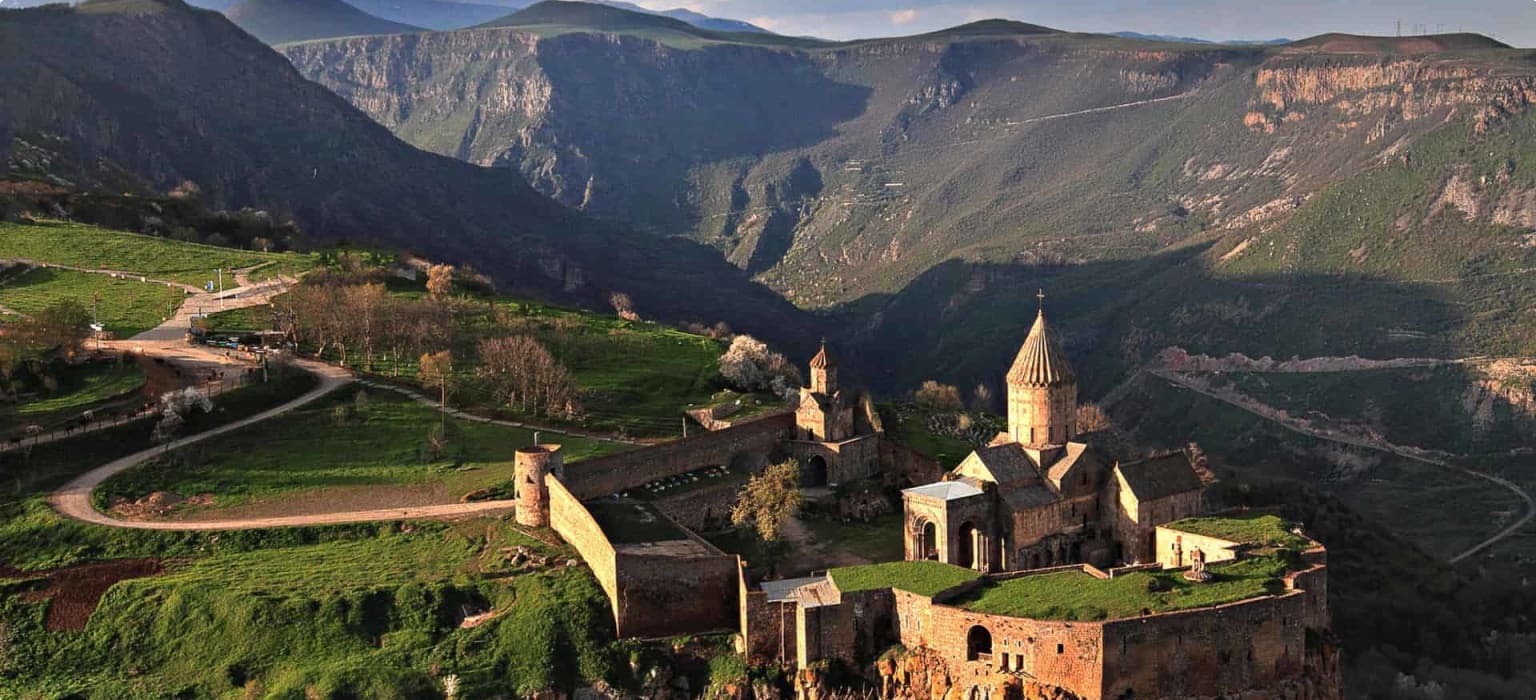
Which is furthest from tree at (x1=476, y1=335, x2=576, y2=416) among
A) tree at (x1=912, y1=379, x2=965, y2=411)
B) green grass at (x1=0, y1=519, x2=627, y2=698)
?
tree at (x1=912, y1=379, x2=965, y2=411)

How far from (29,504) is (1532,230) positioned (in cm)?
17388

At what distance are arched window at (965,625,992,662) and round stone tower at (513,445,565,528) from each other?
20.3 meters

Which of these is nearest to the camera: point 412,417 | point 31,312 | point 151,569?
point 151,569

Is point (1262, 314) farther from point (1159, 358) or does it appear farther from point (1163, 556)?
point (1163, 556)

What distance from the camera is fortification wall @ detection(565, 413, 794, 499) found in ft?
207

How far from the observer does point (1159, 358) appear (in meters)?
181

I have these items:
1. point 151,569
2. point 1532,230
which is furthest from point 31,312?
point 1532,230

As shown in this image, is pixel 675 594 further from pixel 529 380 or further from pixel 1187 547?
pixel 529 380

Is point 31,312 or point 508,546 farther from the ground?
point 31,312

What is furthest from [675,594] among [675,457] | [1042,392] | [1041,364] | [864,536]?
[1041,364]

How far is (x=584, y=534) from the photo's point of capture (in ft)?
188

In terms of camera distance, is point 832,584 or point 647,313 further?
point 647,313

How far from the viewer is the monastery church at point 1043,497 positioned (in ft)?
197

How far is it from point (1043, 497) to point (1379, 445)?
91722mm
